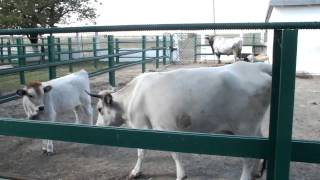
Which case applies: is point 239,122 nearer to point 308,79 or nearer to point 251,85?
point 251,85

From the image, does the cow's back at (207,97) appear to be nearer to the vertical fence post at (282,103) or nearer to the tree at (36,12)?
the vertical fence post at (282,103)

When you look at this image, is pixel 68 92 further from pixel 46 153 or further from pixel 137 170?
pixel 137 170

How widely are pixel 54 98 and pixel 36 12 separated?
1828 cm

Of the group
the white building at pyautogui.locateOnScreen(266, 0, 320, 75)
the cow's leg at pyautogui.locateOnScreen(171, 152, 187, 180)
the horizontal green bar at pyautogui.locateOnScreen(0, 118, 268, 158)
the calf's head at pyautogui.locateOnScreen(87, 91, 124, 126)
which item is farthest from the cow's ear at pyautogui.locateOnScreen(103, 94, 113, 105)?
the white building at pyautogui.locateOnScreen(266, 0, 320, 75)

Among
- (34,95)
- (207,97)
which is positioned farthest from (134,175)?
(34,95)

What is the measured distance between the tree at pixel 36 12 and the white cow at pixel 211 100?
60.3 ft

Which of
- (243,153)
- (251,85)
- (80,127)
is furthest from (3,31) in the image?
(251,85)

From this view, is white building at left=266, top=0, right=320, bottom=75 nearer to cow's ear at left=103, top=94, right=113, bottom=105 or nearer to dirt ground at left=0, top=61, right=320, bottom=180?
dirt ground at left=0, top=61, right=320, bottom=180

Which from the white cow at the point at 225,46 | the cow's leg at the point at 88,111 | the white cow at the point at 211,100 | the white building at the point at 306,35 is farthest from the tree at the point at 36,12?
the white cow at the point at 211,100

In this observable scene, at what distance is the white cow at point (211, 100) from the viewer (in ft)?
13.1

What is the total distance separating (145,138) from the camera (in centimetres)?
200

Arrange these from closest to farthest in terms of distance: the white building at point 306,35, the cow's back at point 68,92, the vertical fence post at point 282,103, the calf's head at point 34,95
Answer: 1. the vertical fence post at point 282,103
2. the calf's head at point 34,95
3. the cow's back at point 68,92
4. the white building at point 306,35

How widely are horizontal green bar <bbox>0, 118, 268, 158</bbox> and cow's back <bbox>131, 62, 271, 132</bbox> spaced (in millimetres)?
2083

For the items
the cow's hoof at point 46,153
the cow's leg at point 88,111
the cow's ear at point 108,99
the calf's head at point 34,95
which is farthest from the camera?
the cow's leg at point 88,111
